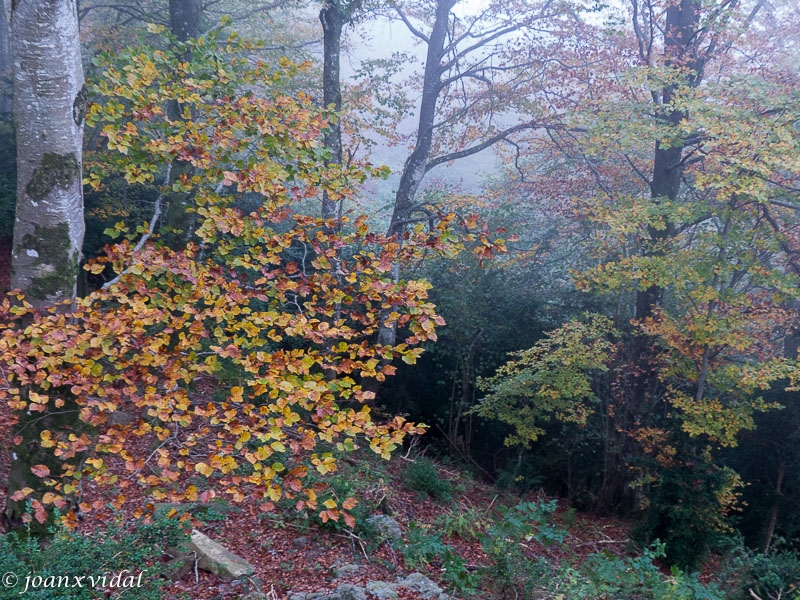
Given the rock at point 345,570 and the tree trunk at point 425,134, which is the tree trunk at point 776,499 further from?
the rock at point 345,570

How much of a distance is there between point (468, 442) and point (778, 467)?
5.07 meters

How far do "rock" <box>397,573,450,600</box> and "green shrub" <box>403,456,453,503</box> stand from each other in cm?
308

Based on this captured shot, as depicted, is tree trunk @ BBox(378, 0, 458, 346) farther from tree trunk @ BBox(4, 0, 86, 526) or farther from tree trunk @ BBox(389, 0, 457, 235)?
tree trunk @ BBox(4, 0, 86, 526)

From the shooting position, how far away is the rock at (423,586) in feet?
14.9

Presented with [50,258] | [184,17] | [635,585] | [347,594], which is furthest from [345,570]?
[184,17]

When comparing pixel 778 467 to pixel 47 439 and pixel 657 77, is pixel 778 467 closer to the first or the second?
pixel 657 77

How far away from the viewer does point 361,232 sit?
3936 mm

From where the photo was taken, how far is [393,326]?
8.69 metres

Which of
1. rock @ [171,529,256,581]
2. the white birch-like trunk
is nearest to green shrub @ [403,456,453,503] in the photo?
rock @ [171,529,256,581]

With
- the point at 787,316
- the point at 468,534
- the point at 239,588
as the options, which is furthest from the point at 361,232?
the point at 787,316

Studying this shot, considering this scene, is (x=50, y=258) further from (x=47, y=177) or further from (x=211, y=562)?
(x=211, y=562)

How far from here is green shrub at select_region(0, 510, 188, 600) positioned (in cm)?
332

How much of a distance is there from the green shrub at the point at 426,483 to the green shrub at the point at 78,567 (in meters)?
4.31

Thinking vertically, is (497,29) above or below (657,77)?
above
